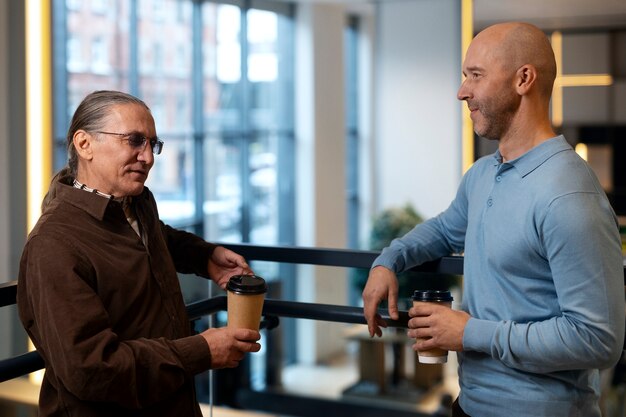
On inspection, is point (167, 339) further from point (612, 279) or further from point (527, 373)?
point (612, 279)

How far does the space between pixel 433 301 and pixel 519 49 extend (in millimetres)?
475

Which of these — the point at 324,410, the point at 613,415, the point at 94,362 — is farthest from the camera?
the point at 324,410

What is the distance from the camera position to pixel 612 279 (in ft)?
4.72

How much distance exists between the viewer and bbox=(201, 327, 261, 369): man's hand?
1540mm

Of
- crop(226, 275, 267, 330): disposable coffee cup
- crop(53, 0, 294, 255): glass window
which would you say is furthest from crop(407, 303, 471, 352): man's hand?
crop(53, 0, 294, 255): glass window

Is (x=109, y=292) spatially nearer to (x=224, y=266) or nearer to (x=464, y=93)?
(x=224, y=266)

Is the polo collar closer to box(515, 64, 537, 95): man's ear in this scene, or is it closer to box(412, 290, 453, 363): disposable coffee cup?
box(515, 64, 537, 95): man's ear

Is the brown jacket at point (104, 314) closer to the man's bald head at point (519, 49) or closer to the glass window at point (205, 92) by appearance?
the man's bald head at point (519, 49)

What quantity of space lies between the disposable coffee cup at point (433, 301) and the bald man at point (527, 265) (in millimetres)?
20

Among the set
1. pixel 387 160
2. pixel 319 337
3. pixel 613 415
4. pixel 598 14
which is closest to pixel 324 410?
pixel 319 337

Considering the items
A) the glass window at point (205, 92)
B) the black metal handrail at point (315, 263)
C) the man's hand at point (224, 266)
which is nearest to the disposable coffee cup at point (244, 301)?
Answer: the man's hand at point (224, 266)

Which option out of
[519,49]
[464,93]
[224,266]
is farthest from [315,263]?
[519,49]

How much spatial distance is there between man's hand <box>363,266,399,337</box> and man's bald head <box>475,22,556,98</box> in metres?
0.49

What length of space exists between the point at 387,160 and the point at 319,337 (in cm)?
224
